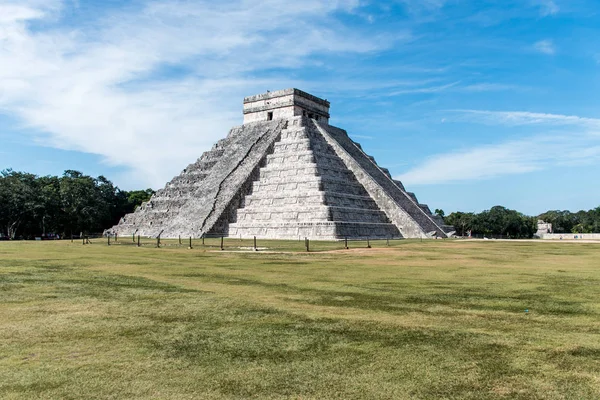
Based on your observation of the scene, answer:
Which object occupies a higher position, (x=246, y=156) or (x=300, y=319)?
(x=246, y=156)

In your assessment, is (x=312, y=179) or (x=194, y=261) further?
(x=312, y=179)

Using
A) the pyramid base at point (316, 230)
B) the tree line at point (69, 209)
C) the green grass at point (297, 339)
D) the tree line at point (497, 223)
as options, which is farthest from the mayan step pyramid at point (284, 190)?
the tree line at point (497, 223)

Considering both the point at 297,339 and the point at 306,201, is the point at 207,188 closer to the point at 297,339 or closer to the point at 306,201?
the point at 306,201

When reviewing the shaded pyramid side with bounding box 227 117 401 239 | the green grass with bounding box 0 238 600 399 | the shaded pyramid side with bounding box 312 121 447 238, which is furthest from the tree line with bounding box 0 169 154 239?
the green grass with bounding box 0 238 600 399

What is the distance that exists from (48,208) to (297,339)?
54914 millimetres

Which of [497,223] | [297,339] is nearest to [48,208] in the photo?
[297,339]

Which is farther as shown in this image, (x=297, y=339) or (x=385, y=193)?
(x=385, y=193)

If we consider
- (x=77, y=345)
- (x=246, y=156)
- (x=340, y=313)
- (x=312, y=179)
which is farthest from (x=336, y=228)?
(x=77, y=345)

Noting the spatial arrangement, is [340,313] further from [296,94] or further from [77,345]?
[296,94]

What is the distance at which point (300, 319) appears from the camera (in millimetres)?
6879

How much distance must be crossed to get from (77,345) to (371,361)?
3177mm

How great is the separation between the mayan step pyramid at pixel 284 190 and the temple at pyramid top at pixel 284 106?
0.09 meters

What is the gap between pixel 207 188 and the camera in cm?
4166

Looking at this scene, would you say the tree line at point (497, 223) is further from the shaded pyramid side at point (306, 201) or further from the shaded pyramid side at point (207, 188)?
the shaded pyramid side at point (207, 188)
